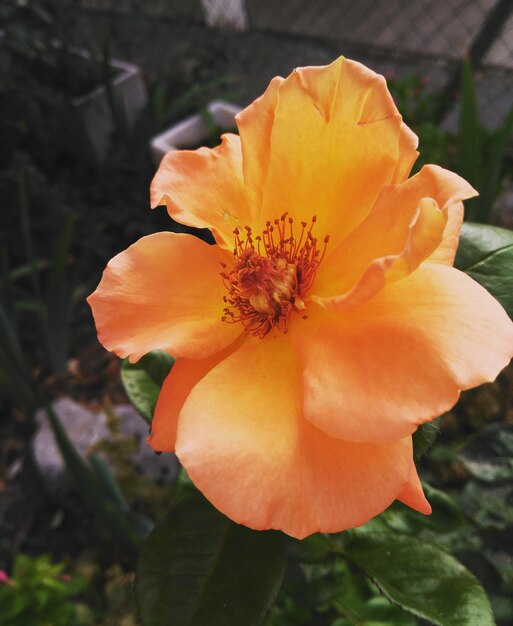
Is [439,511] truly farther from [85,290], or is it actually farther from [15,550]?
[85,290]

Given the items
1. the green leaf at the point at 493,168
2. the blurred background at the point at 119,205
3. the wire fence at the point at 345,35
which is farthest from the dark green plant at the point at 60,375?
the wire fence at the point at 345,35

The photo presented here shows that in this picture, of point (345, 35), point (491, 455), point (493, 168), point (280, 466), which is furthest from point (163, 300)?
point (345, 35)

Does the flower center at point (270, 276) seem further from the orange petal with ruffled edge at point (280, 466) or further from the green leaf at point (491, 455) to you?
the green leaf at point (491, 455)

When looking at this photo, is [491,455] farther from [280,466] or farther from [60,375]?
[60,375]

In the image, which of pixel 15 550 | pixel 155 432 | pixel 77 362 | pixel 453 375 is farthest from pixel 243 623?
pixel 77 362

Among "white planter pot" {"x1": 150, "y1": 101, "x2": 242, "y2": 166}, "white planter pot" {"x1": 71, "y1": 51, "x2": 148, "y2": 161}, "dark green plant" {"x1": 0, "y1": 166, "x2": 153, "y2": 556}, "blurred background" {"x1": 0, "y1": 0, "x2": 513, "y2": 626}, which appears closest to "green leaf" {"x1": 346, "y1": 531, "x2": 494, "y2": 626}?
"blurred background" {"x1": 0, "y1": 0, "x2": 513, "y2": 626}

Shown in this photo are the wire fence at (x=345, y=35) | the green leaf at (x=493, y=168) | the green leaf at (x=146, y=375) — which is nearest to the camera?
the green leaf at (x=146, y=375)

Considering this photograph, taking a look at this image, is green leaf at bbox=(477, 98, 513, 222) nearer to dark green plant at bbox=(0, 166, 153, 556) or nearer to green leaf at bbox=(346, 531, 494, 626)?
green leaf at bbox=(346, 531, 494, 626)
